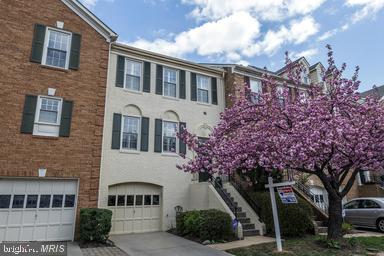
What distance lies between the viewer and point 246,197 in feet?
43.9

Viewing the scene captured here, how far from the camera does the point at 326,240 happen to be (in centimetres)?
942

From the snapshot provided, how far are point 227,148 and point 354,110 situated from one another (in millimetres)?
4332

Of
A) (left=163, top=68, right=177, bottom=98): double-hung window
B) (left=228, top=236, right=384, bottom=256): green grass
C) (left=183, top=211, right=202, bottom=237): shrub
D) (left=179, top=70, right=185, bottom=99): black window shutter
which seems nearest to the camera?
(left=228, top=236, right=384, bottom=256): green grass

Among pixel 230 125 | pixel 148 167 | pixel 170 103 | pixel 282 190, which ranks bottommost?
pixel 282 190

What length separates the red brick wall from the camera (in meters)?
10.8

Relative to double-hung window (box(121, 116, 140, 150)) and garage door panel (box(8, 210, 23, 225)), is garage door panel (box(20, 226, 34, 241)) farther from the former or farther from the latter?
double-hung window (box(121, 116, 140, 150))

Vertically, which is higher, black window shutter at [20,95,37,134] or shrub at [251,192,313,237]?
black window shutter at [20,95,37,134]

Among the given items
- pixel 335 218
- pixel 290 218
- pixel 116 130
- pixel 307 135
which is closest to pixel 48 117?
pixel 116 130

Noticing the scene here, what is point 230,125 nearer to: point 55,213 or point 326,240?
point 326,240

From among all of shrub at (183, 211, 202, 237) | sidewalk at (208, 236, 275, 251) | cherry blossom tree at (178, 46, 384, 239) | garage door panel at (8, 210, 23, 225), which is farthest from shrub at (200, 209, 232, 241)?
garage door panel at (8, 210, 23, 225)

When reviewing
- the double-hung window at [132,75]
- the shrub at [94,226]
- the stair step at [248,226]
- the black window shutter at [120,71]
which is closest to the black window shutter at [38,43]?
the black window shutter at [120,71]

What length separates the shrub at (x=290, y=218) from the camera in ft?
37.3

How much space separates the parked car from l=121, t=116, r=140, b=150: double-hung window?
11.0 meters

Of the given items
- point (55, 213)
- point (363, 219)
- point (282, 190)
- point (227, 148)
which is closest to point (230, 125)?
point (227, 148)
